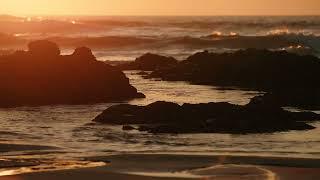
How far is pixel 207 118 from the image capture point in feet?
57.3

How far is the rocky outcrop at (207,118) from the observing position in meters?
16.8

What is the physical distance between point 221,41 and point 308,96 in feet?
135

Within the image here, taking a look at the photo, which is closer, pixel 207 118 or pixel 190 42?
pixel 207 118

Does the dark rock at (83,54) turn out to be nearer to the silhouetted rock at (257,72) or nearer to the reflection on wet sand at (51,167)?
the silhouetted rock at (257,72)

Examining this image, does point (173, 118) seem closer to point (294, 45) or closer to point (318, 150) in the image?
point (318, 150)

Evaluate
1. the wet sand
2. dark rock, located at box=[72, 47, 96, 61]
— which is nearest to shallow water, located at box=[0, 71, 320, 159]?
the wet sand

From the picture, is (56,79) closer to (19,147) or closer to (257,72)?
(257,72)

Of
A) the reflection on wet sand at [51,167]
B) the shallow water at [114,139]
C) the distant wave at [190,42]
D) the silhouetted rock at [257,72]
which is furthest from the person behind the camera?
the distant wave at [190,42]

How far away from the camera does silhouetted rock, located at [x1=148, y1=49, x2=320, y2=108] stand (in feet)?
84.4

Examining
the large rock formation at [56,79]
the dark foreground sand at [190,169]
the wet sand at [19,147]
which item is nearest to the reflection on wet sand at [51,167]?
the dark foreground sand at [190,169]

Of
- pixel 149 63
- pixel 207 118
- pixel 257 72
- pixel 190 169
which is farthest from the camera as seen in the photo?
pixel 149 63

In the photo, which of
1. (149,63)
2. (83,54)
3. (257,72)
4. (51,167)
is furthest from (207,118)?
(149,63)

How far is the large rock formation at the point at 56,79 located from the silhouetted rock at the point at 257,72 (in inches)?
183

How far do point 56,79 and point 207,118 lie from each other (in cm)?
742
